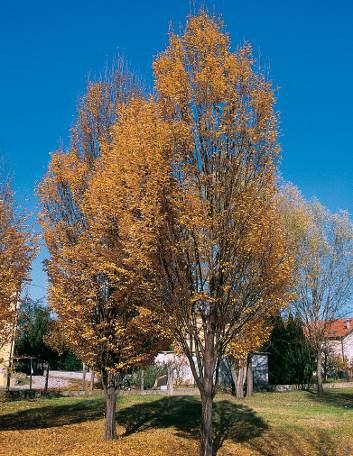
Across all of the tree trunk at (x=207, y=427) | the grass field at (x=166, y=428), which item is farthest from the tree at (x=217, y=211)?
the grass field at (x=166, y=428)

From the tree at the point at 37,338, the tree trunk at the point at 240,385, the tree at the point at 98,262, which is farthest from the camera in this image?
the tree at the point at 37,338

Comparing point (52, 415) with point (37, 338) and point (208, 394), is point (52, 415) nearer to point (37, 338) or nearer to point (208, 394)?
point (208, 394)

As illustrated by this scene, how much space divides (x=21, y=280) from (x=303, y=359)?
25945mm

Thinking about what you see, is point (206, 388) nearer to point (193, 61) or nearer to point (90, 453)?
point (90, 453)

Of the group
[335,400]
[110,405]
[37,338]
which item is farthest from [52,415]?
[335,400]

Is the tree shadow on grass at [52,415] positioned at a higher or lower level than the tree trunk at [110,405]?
lower

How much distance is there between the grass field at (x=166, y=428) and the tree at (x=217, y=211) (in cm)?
297

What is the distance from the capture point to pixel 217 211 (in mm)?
9891

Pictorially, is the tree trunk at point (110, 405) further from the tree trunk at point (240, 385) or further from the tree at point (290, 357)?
the tree at point (290, 357)

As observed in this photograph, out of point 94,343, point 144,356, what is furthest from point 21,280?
point 144,356

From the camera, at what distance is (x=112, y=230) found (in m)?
12.3

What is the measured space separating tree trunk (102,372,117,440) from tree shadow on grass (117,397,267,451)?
0.98 m

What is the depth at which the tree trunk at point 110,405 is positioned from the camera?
1261cm

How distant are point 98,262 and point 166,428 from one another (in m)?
5.82
